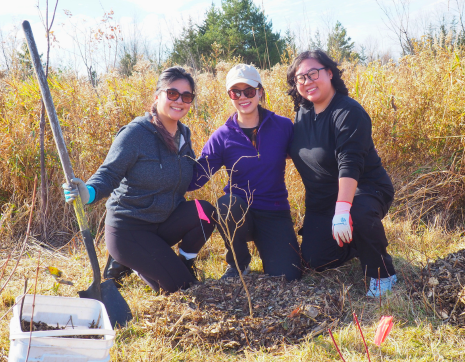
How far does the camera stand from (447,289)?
2166mm

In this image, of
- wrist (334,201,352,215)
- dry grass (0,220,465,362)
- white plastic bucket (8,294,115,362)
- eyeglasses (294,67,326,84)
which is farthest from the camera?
eyeglasses (294,67,326,84)

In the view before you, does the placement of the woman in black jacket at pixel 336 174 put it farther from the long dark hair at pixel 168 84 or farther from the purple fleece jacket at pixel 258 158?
the long dark hair at pixel 168 84

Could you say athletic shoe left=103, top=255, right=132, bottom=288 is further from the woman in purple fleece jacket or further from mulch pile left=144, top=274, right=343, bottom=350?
the woman in purple fleece jacket

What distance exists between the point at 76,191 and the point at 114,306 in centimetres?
76

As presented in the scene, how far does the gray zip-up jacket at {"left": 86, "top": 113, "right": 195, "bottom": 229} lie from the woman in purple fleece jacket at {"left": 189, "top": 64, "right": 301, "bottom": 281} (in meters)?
0.29

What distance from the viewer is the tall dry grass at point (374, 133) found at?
11.9 ft

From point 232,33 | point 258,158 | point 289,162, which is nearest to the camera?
point 258,158

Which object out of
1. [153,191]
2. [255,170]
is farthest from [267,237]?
[153,191]

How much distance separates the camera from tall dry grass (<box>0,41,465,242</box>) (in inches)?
143

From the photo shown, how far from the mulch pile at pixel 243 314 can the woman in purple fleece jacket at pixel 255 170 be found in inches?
13.9

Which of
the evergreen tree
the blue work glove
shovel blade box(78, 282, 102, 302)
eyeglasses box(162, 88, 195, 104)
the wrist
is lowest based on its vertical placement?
shovel blade box(78, 282, 102, 302)

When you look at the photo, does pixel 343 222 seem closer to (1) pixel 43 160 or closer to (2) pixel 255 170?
(2) pixel 255 170

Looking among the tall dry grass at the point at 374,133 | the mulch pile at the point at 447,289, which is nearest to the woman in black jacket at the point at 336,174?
the mulch pile at the point at 447,289

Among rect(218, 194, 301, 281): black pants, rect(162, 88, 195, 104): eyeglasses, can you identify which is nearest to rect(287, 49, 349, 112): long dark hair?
rect(162, 88, 195, 104): eyeglasses
